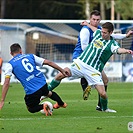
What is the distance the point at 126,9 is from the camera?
1997 inches

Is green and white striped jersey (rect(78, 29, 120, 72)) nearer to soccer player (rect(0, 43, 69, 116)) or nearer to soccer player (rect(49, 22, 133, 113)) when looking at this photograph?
soccer player (rect(49, 22, 133, 113))

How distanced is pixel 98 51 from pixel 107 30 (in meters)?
0.52

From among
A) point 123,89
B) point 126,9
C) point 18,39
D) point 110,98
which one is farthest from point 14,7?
point 110,98

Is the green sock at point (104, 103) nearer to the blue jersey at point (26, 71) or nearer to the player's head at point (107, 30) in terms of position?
the player's head at point (107, 30)

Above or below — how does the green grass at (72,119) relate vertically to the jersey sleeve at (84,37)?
below

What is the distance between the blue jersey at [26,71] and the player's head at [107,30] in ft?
5.34

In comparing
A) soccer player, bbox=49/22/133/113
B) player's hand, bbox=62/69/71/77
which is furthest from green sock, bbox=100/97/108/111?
player's hand, bbox=62/69/71/77

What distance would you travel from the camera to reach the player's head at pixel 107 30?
45.7 feet

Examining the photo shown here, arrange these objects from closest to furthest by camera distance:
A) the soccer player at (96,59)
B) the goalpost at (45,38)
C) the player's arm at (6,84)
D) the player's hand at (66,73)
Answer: the player's arm at (6,84)
the player's hand at (66,73)
the soccer player at (96,59)
the goalpost at (45,38)

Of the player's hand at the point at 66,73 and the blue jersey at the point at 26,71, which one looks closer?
the blue jersey at the point at 26,71

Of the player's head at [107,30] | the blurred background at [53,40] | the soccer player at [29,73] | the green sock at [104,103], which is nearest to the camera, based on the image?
the soccer player at [29,73]

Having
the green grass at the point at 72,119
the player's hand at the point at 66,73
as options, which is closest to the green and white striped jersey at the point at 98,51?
the player's hand at the point at 66,73

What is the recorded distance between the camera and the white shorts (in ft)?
46.6

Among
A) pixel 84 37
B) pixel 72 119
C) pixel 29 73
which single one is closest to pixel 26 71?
pixel 29 73
